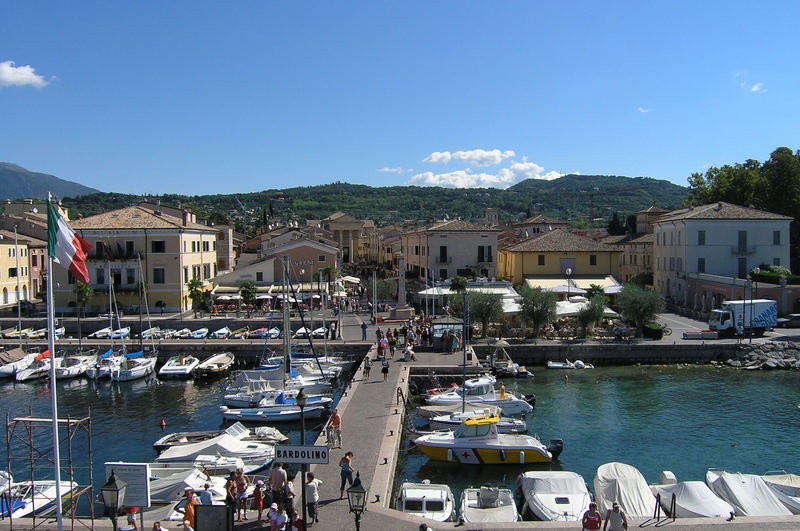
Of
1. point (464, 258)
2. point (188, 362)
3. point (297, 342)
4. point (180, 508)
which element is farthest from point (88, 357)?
point (464, 258)

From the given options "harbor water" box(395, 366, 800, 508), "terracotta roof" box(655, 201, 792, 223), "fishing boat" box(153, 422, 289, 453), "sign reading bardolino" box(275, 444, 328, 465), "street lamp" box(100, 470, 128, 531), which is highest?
"terracotta roof" box(655, 201, 792, 223)

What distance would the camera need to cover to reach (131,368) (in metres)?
40.2

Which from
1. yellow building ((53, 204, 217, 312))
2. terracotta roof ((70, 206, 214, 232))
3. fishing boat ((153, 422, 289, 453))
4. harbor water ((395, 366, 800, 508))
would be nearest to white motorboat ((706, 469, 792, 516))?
harbor water ((395, 366, 800, 508))

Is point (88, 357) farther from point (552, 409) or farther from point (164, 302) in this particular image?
point (552, 409)

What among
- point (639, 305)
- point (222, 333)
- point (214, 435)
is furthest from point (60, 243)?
point (639, 305)

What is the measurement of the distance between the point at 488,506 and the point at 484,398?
11804 millimetres

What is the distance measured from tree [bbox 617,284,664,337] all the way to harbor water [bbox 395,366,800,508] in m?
4.50

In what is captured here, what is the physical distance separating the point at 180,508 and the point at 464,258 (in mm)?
49817

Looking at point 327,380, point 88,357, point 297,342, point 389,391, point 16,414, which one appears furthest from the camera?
point 297,342

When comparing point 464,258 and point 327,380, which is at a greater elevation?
point 464,258

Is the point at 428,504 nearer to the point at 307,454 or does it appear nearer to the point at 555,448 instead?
the point at 307,454

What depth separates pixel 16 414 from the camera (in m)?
32.6

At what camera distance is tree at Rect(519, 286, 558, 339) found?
146 ft

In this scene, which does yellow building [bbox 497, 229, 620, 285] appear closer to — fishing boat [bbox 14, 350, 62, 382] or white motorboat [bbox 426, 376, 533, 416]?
white motorboat [bbox 426, 376, 533, 416]
